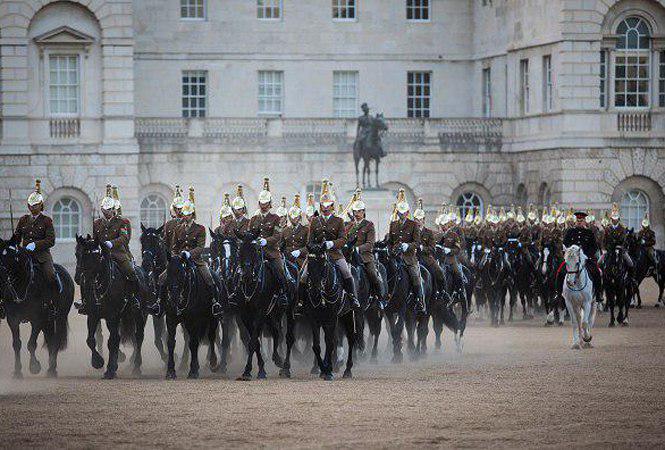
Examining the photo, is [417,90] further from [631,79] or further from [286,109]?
[631,79]

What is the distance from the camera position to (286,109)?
59375 millimetres

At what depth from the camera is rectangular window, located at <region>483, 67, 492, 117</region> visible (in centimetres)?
5803

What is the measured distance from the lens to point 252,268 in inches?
923

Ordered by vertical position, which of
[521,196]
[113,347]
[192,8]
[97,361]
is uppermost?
[192,8]

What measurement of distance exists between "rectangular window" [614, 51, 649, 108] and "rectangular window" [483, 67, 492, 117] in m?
6.66

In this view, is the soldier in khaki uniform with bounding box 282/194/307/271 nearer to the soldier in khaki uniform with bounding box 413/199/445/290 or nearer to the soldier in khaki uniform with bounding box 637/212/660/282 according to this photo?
the soldier in khaki uniform with bounding box 413/199/445/290

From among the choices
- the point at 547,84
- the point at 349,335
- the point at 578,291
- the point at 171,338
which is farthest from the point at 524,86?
the point at 171,338

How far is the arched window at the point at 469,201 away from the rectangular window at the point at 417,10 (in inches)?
301

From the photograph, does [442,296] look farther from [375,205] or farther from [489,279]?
[375,205]

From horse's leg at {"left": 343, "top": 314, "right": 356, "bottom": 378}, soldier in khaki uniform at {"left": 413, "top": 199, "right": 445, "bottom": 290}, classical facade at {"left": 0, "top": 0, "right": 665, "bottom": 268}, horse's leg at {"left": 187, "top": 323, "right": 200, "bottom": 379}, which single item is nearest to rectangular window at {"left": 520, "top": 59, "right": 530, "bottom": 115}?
classical facade at {"left": 0, "top": 0, "right": 665, "bottom": 268}

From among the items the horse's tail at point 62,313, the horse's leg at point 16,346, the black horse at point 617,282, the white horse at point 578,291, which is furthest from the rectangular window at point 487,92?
the horse's leg at point 16,346

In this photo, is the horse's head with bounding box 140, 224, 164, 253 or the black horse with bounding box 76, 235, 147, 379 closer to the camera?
the black horse with bounding box 76, 235, 147, 379

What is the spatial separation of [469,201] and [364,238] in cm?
3057

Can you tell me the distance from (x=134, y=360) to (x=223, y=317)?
1445 mm
